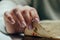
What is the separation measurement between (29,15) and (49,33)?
0.28 ft

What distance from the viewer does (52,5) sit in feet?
1.98

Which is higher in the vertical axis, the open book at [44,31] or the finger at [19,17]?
the finger at [19,17]

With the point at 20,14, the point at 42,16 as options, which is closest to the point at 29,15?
the point at 20,14

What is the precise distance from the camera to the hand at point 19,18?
0.38 meters

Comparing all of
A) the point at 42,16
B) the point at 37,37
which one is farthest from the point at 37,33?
the point at 42,16

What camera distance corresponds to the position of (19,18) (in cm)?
39

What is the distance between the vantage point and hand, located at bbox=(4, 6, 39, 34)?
38cm

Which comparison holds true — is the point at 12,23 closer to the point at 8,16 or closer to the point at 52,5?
the point at 8,16

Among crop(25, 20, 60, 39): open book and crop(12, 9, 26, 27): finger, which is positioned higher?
crop(12, 9, 26, 27): finger

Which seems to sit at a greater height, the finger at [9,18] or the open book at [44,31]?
the finger at [9,18]

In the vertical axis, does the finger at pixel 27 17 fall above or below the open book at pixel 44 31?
above

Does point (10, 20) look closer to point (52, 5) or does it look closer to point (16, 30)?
point (16, 30)

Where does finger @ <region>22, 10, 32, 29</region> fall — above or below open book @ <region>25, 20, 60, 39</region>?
above

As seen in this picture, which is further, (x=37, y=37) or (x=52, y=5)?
(x=52, y=5)
